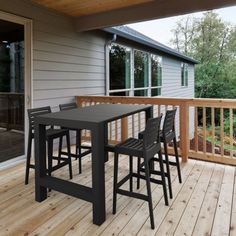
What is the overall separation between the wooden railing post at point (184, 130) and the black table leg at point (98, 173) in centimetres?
206

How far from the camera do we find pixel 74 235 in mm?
2100

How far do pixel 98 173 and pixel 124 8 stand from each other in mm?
3081

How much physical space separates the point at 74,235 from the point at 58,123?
41.0 inches

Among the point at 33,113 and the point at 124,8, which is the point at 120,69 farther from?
the point at 33,113

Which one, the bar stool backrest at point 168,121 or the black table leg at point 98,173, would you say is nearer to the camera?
the black table leg at point 98,173

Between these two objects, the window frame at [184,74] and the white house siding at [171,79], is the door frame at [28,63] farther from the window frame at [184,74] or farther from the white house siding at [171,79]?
the window frame at [184,74]

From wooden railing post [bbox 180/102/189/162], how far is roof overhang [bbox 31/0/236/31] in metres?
1.45

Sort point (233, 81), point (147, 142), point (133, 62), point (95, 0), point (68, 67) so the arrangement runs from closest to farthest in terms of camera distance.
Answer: point (147, 142)
point (95, 0)
point (68, 67)
point (133, 62)
point (233, 81)

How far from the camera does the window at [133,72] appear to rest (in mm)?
6539

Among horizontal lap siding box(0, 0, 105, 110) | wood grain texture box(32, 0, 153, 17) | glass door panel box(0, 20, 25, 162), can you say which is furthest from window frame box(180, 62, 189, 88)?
glass door panel box(0, 20, 25, 162)

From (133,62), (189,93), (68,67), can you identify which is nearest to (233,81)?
(189,93)

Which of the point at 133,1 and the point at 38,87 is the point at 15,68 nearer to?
the point at 38,87

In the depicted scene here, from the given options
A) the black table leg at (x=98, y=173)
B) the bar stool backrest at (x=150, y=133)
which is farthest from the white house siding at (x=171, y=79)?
the black table leg at (x=98, y=173)

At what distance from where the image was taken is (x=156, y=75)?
909 centimetres
